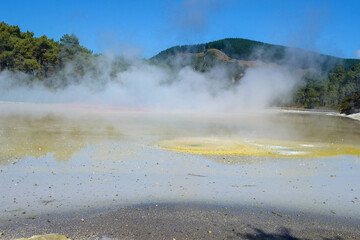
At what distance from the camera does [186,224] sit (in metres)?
6.57

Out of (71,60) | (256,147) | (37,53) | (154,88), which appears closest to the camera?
(256,147)

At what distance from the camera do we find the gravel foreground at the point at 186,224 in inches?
238

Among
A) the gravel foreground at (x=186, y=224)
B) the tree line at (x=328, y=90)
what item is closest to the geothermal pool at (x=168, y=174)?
the gravel foreground at (x=186, y=224)

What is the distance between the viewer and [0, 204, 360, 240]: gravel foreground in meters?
6.04

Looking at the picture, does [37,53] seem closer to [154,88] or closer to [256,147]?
[154,88]

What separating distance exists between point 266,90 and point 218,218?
58.0 m

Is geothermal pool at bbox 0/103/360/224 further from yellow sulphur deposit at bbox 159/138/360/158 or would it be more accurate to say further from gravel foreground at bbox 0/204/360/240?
gravel foreground at bbox 0/204/360/240

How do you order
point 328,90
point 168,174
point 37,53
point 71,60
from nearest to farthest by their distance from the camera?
point 168,174
point 37,53
point 71,60
point 328,90

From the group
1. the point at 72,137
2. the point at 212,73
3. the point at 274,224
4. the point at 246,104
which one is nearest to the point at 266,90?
the point at 246,104

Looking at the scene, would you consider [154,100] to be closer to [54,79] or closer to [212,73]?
[212,73]

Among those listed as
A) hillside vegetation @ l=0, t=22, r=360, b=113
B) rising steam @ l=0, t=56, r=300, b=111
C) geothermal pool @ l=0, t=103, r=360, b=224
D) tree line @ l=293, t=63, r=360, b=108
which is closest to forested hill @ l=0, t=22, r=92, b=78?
hillside vegetation @ l=0, t=22, r=360, b=113

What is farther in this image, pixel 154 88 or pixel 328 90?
pixel 328 90

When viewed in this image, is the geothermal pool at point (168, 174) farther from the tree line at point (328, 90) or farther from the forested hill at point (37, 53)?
the tree line at point (328, 90)

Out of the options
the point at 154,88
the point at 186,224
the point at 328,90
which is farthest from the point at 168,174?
the point at 328,90
